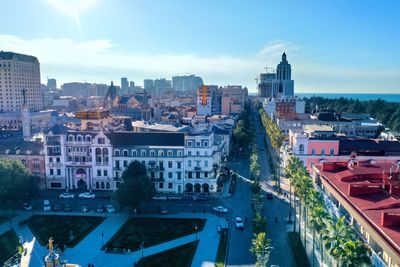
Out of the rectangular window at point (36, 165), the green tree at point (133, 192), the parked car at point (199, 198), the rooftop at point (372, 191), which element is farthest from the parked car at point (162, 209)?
the rectangular window at point (36, 165)

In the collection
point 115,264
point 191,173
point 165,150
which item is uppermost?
point 165,150

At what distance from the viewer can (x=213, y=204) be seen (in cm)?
8081

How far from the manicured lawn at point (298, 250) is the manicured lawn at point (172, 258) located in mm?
15868

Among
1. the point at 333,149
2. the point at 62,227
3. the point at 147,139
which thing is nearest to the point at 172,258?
the point at 62,227

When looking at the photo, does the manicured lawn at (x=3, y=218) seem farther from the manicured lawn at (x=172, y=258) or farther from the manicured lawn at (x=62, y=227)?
the manicured lawn at (x=172, y=258)

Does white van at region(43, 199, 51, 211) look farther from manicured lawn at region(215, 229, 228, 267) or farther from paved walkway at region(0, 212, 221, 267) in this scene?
manicured lawn at region(215, 229, 228, 267)

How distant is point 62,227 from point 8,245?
9.68m

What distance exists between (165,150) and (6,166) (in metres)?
34.1

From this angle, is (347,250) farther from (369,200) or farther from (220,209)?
(220,209)

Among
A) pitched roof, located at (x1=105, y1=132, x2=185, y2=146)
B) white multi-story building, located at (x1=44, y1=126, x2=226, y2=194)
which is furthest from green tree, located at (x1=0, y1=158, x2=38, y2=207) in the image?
pitched roof, located at (x1=105, y1=132, x2=185, y2=146)

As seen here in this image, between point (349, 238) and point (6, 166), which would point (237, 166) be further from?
point (349, 238)

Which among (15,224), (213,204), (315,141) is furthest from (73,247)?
(315,141)

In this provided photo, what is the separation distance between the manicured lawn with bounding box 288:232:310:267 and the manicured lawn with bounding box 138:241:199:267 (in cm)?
1587

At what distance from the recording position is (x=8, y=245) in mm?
60969
